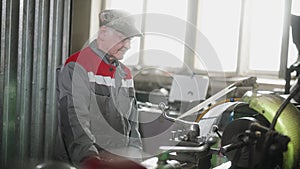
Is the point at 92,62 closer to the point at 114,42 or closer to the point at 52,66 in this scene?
the point at 114,42

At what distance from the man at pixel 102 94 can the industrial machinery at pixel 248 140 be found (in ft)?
1.39

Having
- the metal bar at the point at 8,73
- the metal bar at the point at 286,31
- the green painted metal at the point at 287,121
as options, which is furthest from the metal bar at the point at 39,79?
the metal bar at the point at 286,31

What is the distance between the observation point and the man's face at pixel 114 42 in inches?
67.2

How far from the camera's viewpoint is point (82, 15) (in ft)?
11.8

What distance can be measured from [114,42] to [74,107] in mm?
356

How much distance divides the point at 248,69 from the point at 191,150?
2.20m

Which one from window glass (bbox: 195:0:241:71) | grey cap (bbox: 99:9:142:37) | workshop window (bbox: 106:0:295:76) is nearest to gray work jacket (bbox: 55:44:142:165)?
grey cap (bbox: 99:9:142:37)

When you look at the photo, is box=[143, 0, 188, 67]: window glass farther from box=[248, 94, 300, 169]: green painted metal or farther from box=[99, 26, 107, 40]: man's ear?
box=[248, 94, 300, 169]: green painted metal

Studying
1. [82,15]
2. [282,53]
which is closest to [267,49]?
[282,53]

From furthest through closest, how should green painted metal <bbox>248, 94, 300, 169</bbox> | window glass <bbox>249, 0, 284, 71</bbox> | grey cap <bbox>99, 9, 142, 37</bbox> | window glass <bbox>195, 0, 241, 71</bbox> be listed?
window glass <bbox>195, 0, 241, 71</bbox>, window glass <bbox>249, 0, 284, 71</bbox>, grey cap <bbox>99, 9, 142, 37</bbox>, green painted metal <bbox>248, 94, 300, 169</bbox>

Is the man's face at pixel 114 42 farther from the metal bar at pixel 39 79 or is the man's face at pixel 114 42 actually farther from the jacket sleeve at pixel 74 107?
the metal bar at pixel 39 79

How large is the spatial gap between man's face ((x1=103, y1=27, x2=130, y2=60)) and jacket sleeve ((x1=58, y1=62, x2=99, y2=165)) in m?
0.17

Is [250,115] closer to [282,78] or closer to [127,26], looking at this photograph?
[127,26]

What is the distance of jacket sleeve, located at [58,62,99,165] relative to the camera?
4.84ft
